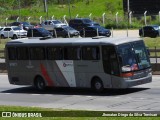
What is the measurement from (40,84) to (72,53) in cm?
277

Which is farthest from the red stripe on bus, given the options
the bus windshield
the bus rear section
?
the bus windshield

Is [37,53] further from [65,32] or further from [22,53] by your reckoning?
[65,32]

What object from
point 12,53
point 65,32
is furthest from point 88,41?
point 65,32

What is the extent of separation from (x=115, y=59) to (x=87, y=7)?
8113cm

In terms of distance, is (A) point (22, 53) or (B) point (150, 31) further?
(B) point (150, 31)

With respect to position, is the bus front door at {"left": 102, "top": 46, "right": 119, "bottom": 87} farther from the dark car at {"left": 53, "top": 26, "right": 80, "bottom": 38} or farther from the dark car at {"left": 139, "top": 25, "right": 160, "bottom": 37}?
the dark car at {"left": 53, "top": 26, "right": 80, "bottom": 38}

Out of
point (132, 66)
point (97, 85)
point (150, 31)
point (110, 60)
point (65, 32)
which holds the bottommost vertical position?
point (65, 32)

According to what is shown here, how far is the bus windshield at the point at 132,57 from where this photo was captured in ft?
86.1

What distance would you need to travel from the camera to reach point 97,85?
27188 millimetres

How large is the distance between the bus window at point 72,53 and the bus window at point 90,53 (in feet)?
1.06

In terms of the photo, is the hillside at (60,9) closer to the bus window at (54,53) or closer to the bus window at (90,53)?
the bus window at (54,53)

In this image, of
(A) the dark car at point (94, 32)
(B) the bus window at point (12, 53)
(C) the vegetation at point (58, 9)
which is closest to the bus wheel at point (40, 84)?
(B) the bus window at point (12, 53)

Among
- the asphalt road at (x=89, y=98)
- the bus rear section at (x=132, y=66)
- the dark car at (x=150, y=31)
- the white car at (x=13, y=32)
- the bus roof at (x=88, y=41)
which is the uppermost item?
the bus roof at (x=88, y=41)

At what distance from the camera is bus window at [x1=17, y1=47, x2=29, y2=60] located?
A: 98.7ft
